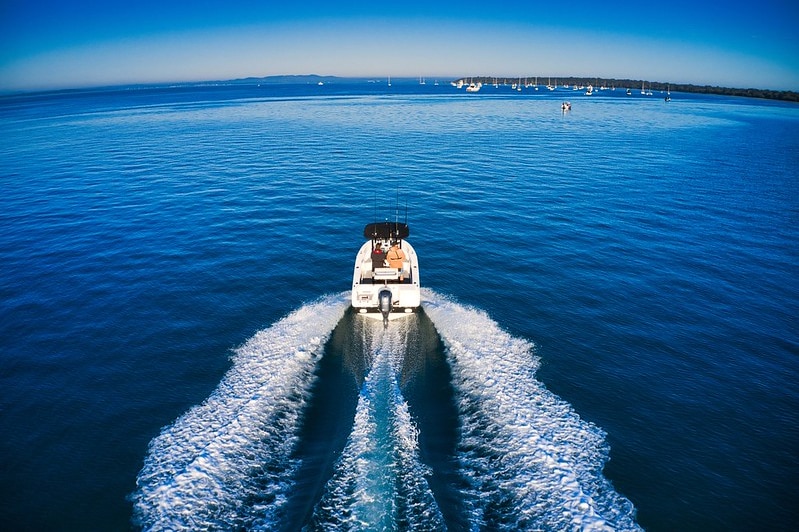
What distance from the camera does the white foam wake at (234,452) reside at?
952cm

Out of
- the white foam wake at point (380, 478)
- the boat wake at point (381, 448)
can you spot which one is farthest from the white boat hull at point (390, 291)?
the white foam wake at point (380, 478)

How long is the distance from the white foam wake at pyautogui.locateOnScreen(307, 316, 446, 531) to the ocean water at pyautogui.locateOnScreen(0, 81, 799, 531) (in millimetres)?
64

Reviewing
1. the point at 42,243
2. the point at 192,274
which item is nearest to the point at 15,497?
the point at 192,274

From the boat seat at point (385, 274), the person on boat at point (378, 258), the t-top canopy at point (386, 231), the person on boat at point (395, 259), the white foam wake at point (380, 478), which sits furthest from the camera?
the t-top canopy at point (386, 231)

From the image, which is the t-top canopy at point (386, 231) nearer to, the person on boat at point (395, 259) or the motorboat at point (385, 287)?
the motorboat at point (385, 287)

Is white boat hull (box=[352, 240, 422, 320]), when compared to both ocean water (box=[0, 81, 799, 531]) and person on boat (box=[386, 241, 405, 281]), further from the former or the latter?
ocean water (box=[0, 81, 799, 531])

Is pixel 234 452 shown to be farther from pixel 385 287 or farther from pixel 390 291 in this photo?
pixel 385 287

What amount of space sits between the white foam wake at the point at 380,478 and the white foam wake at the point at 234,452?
1469 millimetres

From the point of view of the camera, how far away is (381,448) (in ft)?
36.2

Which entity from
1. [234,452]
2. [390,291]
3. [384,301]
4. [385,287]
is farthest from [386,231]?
[234,452]

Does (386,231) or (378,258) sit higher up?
(386,231)

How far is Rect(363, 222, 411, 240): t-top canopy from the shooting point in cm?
2066

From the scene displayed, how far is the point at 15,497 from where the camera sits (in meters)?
10.4

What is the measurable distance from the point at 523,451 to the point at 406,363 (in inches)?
198
